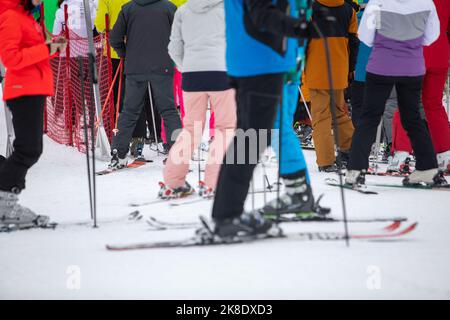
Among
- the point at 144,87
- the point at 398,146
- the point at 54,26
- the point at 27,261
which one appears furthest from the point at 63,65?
the point at 27,261

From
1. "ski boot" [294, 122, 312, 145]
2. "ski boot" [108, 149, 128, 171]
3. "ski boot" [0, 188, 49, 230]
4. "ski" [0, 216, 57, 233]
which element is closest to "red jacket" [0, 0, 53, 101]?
"ski boot" [0, 188, 49, 230]

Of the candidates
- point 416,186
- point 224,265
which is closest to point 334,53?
point 416,186

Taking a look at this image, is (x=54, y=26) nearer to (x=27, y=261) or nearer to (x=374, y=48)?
(x=374, y=48)

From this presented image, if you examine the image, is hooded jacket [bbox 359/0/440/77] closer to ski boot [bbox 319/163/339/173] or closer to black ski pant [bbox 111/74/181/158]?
ski boot [bbox 319/163/339/173]

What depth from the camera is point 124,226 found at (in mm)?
3924

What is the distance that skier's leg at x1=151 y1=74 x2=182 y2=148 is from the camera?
6.34 m

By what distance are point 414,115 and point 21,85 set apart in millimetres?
2884

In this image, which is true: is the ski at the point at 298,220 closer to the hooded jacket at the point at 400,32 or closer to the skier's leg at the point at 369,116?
the skier's leg at the point at 369,116

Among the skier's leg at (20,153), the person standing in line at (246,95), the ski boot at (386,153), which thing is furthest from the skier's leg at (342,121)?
the skier's leg at (20,153)

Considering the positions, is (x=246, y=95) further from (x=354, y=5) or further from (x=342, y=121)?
(x=354, y=5)

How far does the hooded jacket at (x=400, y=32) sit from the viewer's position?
4.89m

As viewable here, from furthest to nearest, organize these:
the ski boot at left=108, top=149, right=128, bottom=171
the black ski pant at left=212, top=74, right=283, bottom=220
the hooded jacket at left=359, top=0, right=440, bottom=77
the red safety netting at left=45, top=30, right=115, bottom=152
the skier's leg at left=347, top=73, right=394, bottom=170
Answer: the red safety netting at left=45, top=30, right=115, bottom=152 < the ski boot at left=108, top=149, right=128, bottom=171 < the skier's leg at left=347, top=73, right=394, bottom=170 < the hooded jacket at left=359, top=0, right=440, bottom=77 < the black ski pant at left=212, top=74, right=283, bottom=220

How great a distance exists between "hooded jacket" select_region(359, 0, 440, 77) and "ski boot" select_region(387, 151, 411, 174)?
1.20 metres

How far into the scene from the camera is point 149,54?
6.32m
